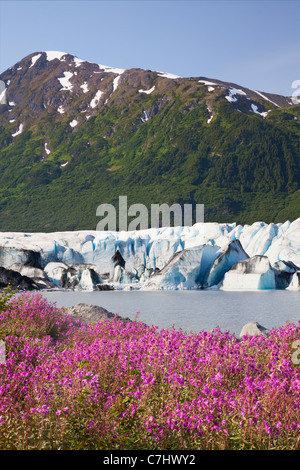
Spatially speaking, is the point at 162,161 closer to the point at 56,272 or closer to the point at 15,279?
the point at 56,272

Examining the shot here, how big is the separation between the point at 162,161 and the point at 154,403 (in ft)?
495

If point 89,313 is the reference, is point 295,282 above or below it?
below

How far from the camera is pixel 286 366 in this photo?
509cm

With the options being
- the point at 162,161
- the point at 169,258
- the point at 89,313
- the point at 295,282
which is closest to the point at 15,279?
the point at 169,258

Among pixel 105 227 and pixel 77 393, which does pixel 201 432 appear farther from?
pixel 105 227

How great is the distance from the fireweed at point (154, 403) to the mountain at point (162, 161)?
106957mm

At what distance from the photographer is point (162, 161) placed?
153 metres

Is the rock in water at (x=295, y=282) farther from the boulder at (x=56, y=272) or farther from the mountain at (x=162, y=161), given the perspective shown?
the mountain at (x=162, y=161)

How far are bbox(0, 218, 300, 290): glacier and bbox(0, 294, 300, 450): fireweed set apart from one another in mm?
30669

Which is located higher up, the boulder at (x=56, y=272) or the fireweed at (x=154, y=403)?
the fireweed at (x=154, y=403)

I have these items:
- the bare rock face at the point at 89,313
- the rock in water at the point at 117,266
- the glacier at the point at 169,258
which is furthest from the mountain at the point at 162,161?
the bare rock face at the point at 89,313

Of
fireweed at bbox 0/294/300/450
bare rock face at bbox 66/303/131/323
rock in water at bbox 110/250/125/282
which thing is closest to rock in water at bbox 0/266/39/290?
rock in water at bbox 110/250/125/282

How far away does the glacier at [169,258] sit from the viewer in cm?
3753
